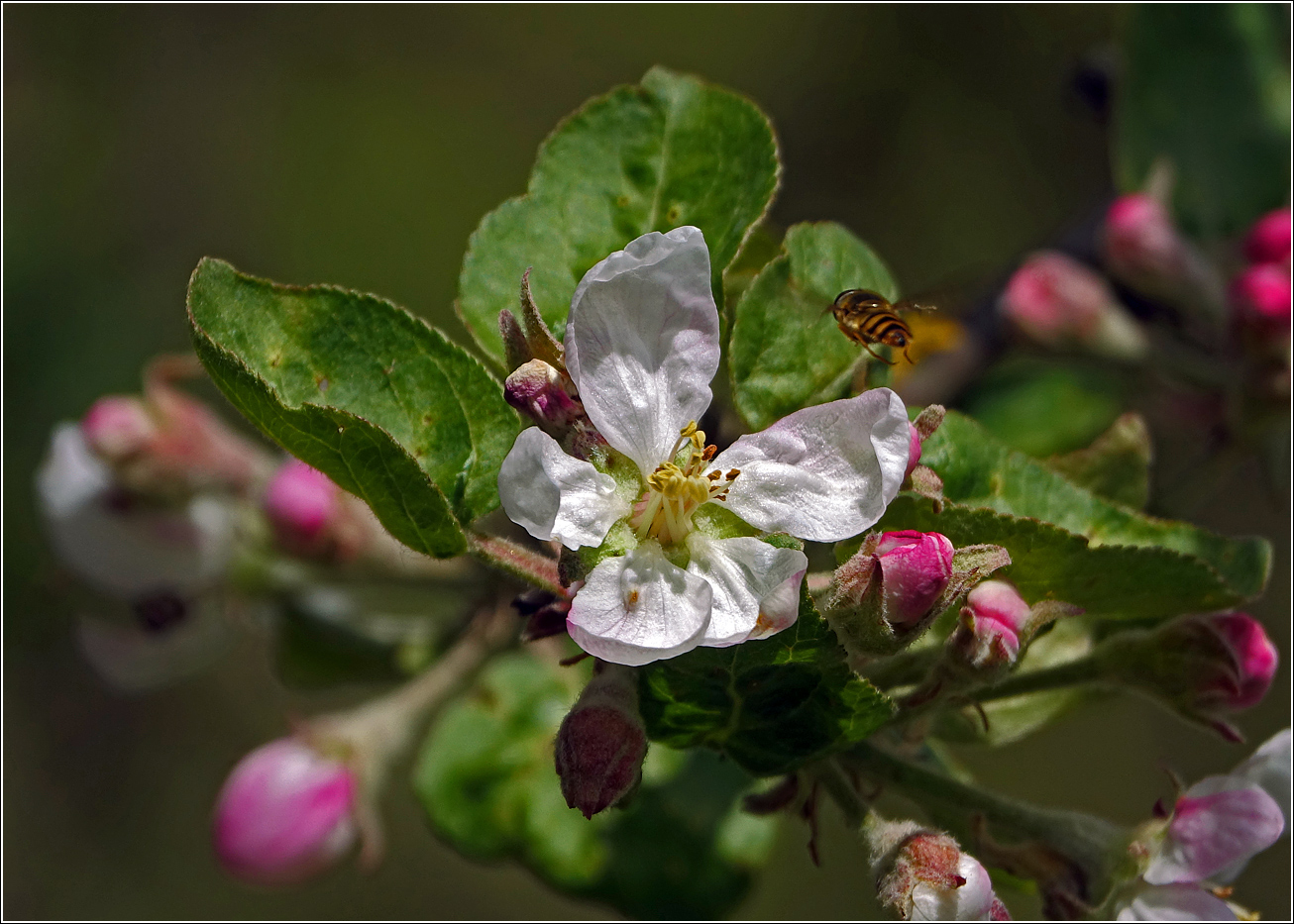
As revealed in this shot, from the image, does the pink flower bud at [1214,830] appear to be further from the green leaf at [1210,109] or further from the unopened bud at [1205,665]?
the green leaf at [1210,109]

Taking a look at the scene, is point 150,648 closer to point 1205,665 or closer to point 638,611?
point 638,611

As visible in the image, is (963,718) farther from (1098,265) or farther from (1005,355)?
(1098,265)

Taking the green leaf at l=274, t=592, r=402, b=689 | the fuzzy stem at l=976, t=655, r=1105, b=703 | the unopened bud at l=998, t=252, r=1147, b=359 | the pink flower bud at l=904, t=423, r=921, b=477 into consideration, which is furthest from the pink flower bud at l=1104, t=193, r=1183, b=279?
the green leaf at l=274, t=592, r=402, b=689

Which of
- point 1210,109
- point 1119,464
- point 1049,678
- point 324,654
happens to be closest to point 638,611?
point 1049,678

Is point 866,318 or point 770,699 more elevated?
point 866,318

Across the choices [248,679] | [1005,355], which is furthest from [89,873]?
[1005,355]
